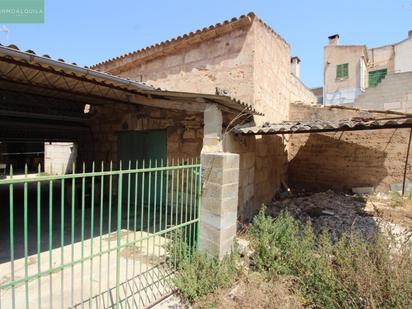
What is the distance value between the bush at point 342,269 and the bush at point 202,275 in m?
0.55

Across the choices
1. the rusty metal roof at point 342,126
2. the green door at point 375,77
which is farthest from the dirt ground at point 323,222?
the green door at point 375,77

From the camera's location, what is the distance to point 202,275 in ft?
10.7

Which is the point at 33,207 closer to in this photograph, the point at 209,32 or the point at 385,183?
the point at 209,32

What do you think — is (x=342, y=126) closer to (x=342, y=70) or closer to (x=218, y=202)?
(x=218, y=202)

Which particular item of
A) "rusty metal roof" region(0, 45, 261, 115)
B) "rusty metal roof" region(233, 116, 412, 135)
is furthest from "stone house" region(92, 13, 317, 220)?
"rusty metal roof" region(0, 45, 261, 115)

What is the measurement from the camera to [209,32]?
6.90m

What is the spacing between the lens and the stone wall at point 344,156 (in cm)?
855

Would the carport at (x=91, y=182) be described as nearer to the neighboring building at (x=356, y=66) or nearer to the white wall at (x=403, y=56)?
the neighboring building at (x=356, y=66)

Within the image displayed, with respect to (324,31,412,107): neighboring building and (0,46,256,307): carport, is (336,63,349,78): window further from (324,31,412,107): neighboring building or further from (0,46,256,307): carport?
(0,46,256,307): carport

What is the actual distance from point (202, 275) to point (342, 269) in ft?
5.87

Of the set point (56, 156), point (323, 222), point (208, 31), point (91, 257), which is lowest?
point (323, 222)

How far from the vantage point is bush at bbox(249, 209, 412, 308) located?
2.61 metres

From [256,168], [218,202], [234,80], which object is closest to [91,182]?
[218,202]

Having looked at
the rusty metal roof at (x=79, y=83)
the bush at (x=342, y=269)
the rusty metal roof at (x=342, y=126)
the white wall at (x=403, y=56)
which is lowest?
the bush at (x=342, y=269)
